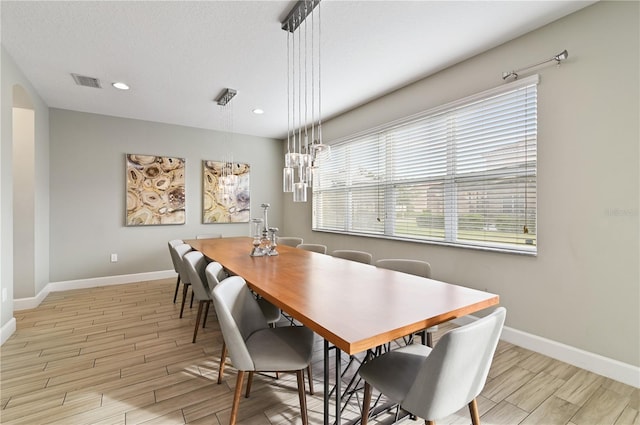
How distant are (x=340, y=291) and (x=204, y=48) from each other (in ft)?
8.26

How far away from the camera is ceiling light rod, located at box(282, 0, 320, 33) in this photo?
6.83 ft

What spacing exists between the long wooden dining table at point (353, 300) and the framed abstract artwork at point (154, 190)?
3215 mm

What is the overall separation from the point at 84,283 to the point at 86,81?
9.72 feet

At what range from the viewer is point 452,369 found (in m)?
1.05

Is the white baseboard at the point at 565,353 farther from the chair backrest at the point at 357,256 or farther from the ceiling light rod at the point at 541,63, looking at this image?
the ceiling light rod at the point at 541,63

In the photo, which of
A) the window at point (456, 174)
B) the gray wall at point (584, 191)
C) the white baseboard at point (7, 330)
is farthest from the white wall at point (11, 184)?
the gray wall at point (584, 191)

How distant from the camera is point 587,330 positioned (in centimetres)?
219

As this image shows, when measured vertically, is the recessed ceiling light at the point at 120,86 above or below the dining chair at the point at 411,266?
above

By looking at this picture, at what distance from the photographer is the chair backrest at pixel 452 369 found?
1021mm

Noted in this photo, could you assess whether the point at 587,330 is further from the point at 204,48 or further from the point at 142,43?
the point at 142,43

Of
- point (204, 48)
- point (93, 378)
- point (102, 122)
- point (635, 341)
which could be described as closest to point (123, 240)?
point (102, 122)

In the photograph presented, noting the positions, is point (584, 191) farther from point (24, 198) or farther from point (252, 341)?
point (24, 198)

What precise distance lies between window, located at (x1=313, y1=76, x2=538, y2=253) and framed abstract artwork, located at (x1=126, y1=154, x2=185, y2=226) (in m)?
3.03


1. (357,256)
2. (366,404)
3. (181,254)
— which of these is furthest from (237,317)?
(181,254)
